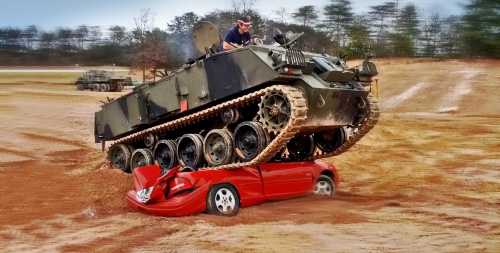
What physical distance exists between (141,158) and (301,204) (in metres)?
3.92

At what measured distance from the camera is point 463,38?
56156 millimetres

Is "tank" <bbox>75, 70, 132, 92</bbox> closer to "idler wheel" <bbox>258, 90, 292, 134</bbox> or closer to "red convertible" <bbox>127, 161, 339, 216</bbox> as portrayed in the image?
"red convertible" <bbox>127, 161, 339, 216</bbox>

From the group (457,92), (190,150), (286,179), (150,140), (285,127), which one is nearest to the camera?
(285,127)

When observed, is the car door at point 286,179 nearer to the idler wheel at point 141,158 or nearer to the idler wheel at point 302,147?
the idler wheel at point 302,147

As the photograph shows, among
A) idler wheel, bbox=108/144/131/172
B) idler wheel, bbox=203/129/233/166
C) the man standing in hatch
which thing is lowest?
idler wheel, bbox=108/144/131/172

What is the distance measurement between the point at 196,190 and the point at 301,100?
227cm

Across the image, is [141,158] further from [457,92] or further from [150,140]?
[457,92]

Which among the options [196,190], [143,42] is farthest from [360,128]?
[143,42]

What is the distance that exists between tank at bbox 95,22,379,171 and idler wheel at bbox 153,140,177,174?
2 cm

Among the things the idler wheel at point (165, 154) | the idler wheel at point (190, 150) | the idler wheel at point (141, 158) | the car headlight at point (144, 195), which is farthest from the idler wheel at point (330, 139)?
the car headlight at point (144, 195)

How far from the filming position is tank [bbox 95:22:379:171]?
465 inches

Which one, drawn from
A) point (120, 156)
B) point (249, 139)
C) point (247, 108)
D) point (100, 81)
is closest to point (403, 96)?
point (100, 81)

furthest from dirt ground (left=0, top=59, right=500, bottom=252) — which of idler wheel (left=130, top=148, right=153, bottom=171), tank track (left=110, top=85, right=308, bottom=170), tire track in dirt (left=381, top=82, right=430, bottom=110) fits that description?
tire track in dirt (left=381, top=82, right=430, bottom=110)

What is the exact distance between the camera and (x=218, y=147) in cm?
1276
